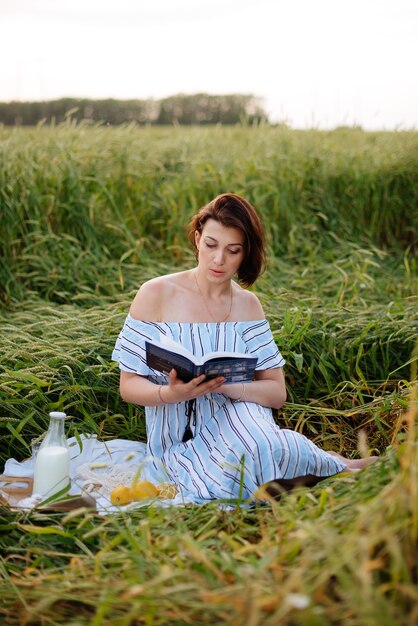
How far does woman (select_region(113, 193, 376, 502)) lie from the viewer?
10.2 ft

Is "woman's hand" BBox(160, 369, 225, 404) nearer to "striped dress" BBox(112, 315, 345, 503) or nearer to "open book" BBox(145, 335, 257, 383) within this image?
"open book" BBox(145, 335, 257, 383)

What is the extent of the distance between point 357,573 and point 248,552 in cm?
71

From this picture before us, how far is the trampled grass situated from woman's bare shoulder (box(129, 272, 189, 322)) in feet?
1.70

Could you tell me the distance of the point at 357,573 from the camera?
1.67 m

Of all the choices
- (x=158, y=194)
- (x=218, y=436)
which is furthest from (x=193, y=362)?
(x=158, y=194)

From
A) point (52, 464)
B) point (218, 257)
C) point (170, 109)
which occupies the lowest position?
point (52, 464)

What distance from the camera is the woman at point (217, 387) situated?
310 centimetres

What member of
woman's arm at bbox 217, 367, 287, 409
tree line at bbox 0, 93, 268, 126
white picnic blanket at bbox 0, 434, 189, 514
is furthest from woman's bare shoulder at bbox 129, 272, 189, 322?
tree line at bbox 0, 93, 268, 126

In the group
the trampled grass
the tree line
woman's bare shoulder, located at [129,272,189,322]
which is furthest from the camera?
the tree line

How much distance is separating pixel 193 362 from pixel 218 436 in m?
0.57

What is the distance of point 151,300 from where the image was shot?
3.43m

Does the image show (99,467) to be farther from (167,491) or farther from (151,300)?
(151,300)

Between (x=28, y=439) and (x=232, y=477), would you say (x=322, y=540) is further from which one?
(x=28, y=439)

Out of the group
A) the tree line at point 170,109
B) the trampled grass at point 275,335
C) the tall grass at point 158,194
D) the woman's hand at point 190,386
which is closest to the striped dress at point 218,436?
the trampled grass at point 275,335
